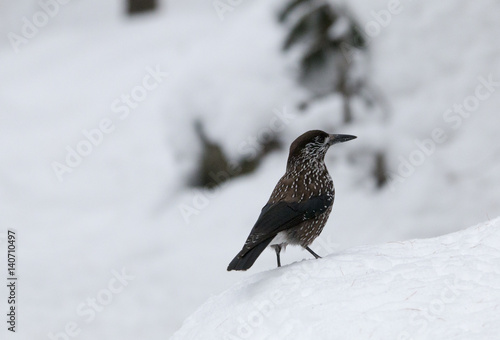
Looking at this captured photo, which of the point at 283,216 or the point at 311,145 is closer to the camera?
the point at 283,216

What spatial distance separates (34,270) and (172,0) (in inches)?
213

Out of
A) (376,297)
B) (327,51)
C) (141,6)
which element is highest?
(141,6)

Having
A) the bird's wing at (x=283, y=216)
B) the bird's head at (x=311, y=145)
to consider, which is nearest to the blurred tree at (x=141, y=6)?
the bird's head at (x=311, y=145)

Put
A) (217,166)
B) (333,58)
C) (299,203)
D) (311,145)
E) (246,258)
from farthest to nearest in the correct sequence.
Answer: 1. (333,58)
2. (217,166)
3. (311,145)
4. (299,203)
5. (246,258)

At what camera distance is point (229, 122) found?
9711 mm

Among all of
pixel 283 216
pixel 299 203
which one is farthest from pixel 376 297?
pixel 299 203

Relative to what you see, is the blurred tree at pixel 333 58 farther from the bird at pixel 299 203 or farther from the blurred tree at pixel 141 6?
the bird at pixel 299 203

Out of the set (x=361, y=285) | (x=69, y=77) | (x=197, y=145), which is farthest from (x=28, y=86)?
(x=361, y=285)

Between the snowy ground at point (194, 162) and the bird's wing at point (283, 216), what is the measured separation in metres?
3.54

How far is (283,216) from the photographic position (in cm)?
514

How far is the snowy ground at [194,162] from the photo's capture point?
8.83 meters

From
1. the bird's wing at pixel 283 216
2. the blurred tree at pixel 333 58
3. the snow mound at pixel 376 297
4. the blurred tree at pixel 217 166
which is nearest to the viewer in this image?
the snow mound at pixel 376 297

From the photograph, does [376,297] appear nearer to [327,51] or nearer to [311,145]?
[311,145]

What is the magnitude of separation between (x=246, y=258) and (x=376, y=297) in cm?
98
